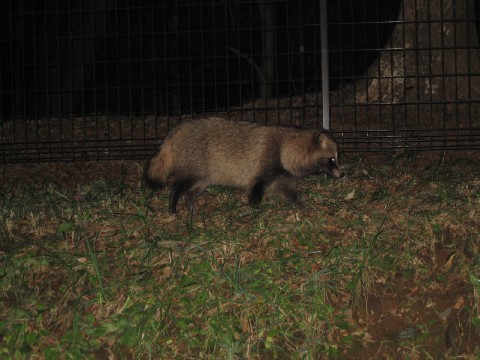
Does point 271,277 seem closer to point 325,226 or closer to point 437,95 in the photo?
point 325,226

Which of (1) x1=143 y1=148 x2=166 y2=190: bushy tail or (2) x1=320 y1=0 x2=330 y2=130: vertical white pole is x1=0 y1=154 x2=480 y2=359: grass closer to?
(1) x1=143 y1=148 x2=166 y2=190: bushy tail

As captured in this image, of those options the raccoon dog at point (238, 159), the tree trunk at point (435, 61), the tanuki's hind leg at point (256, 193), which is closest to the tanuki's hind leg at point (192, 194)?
the raccoon dog at point (238, 159)

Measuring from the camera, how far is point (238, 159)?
6469 mm

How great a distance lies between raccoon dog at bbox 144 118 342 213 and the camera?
638 cm

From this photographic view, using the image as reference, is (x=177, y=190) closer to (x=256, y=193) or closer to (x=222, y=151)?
(x=222, y=151)

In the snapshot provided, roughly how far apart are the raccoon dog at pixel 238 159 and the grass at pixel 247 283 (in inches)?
19.4

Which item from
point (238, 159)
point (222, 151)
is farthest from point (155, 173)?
point (238, 159)

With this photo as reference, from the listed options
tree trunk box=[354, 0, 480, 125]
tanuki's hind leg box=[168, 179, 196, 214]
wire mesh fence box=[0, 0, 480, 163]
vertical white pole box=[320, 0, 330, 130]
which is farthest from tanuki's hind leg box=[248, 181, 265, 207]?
tree trunk box=[354, 0, 480, 125]

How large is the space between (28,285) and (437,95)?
279 inches

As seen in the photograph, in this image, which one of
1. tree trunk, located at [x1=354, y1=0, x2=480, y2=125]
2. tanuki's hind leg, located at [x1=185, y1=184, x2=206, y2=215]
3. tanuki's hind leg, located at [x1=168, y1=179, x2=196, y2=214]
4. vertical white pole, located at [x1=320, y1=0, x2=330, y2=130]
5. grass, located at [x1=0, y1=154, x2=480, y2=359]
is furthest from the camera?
tree trunk, located at [x1=354, y1=0, x2=480, y2=125]

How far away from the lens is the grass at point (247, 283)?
453cm

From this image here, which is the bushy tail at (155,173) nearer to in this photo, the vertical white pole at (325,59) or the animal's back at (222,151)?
the animal's back at (222,151)

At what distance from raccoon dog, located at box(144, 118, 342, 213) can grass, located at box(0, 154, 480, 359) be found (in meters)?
0.49

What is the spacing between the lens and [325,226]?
5.62 meters
